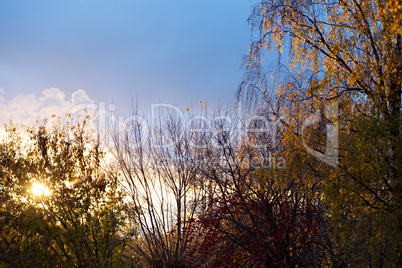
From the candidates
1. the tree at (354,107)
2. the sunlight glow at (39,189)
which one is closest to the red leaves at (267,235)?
the tree at (354,107)

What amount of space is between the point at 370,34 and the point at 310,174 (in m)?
2.51

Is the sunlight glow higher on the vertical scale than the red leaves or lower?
higher

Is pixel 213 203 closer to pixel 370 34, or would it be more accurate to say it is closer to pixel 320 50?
pixel 320 50

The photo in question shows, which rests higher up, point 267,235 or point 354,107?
point 354,107

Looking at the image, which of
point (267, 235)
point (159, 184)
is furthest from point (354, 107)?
point (159, 184)

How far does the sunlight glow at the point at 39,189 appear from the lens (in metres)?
7.53

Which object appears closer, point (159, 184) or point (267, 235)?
point (267, 235)

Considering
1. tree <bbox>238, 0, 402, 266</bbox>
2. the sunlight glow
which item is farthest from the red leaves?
the sunlight glow

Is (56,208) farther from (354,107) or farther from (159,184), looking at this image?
(354,107)

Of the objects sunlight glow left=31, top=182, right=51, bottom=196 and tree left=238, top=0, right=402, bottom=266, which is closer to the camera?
tree left=238, top=0, right=402, bottom=266

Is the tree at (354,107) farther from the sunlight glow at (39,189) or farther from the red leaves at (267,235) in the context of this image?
the sunlight glow at (39,189)

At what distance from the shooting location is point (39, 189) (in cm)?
759

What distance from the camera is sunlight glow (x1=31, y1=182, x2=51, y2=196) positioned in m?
7.53

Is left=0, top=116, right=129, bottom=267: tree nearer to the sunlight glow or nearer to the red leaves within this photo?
the sunlight glow
